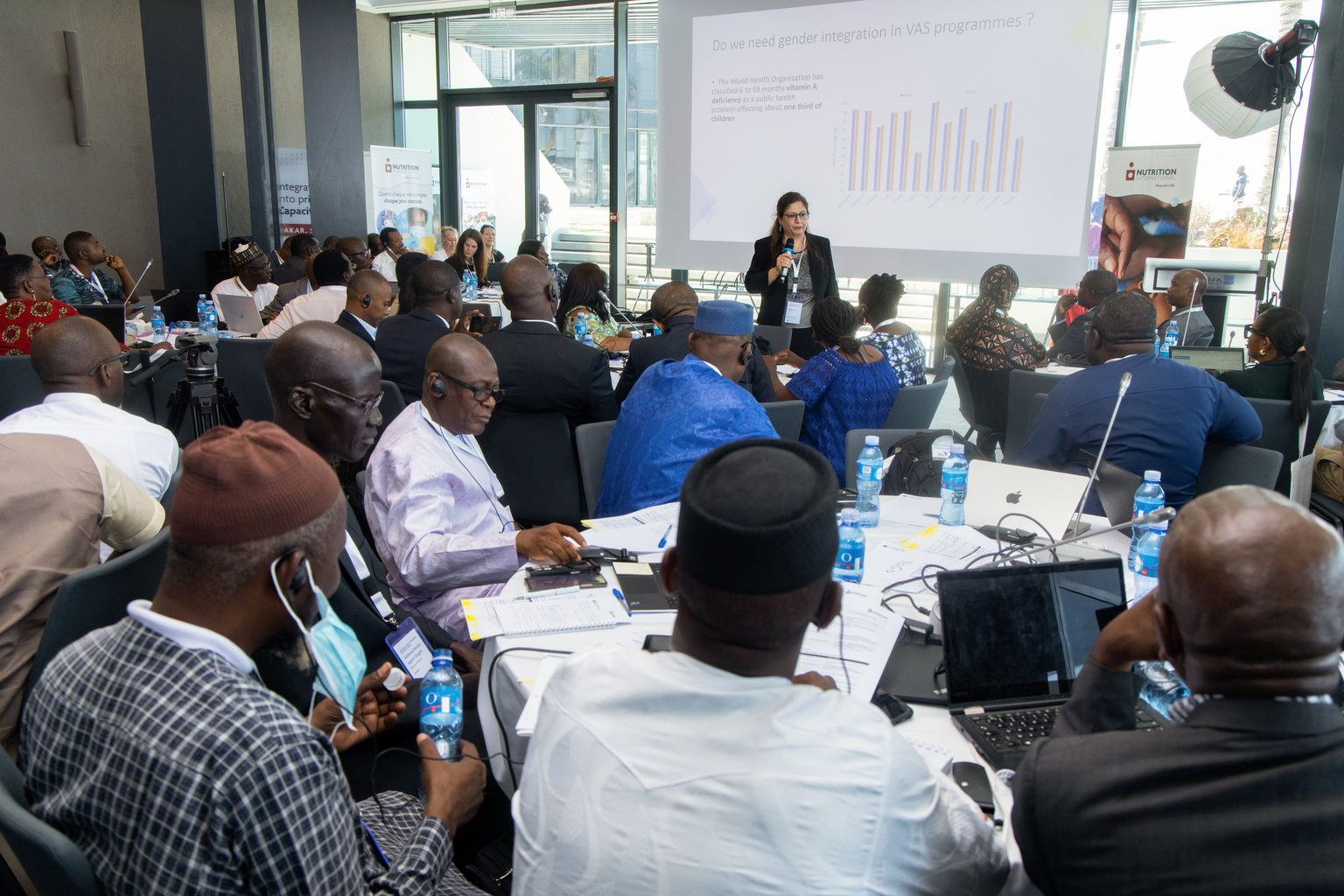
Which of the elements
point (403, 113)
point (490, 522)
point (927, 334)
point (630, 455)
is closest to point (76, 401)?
point (490, 522)

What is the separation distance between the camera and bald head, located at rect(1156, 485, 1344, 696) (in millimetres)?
1012

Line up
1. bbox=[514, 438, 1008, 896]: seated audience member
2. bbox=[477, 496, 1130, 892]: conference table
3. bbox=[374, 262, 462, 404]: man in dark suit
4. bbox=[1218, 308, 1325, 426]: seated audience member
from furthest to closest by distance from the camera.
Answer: bbox=[374, 262, 462, 404]: man in dark suit → bbox=[1218, 308, 1325, 426]: seated audience member → bbox=[477, 496, 1130, 892]: conference table → bbox=[514, 438, 1008, 896]: seated audience member

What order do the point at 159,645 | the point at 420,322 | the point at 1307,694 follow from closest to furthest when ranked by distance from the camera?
the point at 1307,694 < the point at 159,645 < the point at 420,322

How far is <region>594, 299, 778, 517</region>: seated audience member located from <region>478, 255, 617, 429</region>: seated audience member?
0.64 m

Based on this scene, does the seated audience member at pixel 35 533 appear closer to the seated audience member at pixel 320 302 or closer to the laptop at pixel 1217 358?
the seated audience member at pixel 320 302

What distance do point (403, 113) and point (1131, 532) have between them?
11.9m

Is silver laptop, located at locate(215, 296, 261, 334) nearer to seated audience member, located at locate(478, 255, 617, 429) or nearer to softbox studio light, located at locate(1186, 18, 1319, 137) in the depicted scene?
seated audience member, located at locate(478, 255, 617, 429)

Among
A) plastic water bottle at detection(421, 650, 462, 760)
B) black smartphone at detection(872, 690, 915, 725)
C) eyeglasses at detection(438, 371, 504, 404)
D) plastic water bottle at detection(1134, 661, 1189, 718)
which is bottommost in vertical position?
plastic water bottle at detection(421, 650, 462, 760)

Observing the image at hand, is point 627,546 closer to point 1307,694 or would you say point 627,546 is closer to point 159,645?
point 159,645

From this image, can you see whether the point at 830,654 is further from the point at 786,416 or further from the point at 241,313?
the point at 241,313

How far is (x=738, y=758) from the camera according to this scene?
0.94 m

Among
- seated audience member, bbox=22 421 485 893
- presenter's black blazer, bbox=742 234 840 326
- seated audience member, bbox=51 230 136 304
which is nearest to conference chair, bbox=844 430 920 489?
seated audience member, bbox=22 421 485 893

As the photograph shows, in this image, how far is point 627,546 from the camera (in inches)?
93.3

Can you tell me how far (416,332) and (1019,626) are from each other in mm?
3388
